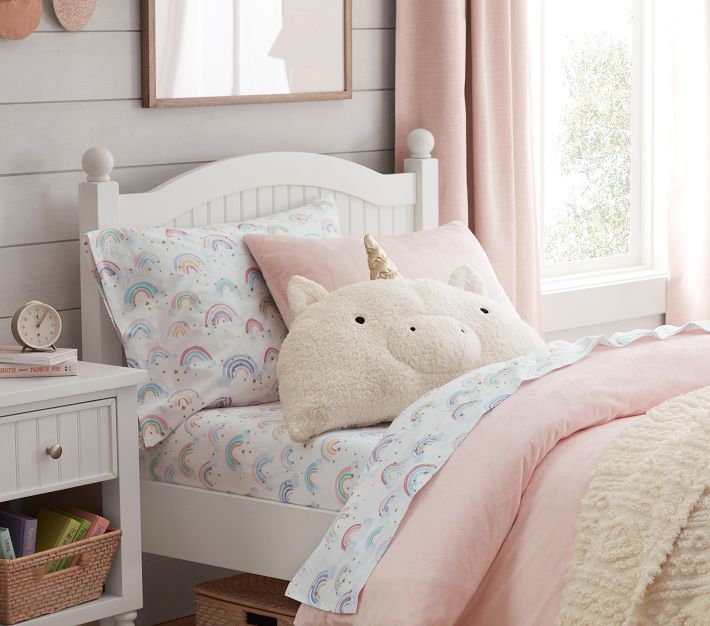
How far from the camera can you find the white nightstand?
2.12 meters

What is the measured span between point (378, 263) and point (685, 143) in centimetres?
182

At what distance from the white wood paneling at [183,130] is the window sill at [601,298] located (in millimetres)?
787

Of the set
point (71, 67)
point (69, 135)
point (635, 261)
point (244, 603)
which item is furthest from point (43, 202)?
point (635, 261)

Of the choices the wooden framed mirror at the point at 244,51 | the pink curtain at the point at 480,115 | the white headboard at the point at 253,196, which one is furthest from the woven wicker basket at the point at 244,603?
the pink curtain at the point at 480,115

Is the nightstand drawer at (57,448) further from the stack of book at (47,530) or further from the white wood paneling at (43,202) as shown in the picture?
the white wood paneling at (43,202)

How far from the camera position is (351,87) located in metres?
3.17

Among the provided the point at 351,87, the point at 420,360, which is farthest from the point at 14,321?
the point at 351,87

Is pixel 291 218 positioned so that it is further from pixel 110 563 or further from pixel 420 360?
pixel 110 563

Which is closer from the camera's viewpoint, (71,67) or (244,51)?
(71,67)

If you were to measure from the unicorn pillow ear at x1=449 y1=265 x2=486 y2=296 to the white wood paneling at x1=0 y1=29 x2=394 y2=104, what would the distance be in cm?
78

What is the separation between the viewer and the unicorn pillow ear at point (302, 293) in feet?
8.07

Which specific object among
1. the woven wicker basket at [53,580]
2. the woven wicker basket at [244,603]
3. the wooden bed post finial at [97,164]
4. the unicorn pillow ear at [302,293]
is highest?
the wooden bed post finial at [97,164]

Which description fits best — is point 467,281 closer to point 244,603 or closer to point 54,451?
point 244,603

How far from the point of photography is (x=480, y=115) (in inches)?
131
